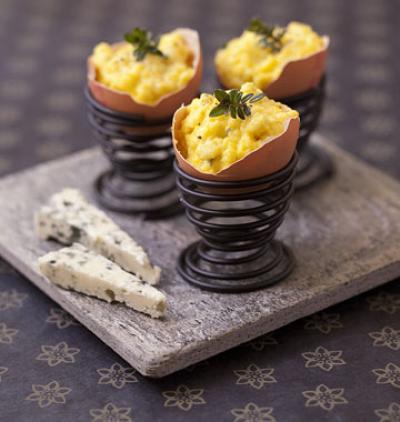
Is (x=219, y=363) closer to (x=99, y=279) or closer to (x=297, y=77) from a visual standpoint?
(x=99, y=279)

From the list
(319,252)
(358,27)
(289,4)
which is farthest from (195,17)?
(319,252)

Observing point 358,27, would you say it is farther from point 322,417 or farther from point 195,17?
point 322,417

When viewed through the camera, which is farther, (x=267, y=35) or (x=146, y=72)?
(x=267, y=35)

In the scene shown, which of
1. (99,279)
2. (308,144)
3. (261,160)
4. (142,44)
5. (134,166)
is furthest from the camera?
(308,144)

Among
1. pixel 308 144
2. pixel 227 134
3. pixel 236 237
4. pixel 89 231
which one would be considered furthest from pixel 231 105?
pixel 308 144

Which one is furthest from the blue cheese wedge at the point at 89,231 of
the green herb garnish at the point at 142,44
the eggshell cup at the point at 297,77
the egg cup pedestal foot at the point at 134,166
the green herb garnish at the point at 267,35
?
the green herb garnish at the point at 267,35

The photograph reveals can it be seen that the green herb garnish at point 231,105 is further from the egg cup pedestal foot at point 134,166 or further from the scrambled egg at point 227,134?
the egg cup pedestal foot at point 134,166
